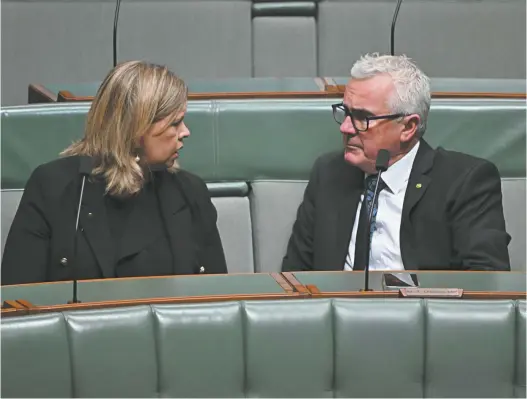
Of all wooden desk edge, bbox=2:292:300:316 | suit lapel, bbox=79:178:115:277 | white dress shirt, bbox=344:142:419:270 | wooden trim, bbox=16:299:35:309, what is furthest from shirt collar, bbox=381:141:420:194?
wooden trim, bbox=16:299:35:309

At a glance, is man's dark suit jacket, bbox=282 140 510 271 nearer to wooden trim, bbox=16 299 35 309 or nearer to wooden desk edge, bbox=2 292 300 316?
wooden desk edge, bbox=2 292 300 316

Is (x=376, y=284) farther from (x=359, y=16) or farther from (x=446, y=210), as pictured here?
(x=359, y=16)

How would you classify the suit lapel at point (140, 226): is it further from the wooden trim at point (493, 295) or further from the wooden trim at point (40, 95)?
the wooden trim at point (493, 295)

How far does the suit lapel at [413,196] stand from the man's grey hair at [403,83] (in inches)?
1.8

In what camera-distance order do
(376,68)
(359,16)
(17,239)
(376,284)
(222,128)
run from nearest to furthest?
1. (376,284)
2. (17,239)
3. (376,68)
4. (222,128)
5. (359,16)

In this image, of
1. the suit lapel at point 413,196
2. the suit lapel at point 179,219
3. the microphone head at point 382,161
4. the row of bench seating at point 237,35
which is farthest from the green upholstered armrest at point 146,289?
the row of bench seating at point 237,35

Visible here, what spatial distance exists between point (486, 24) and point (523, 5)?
0.12 meters

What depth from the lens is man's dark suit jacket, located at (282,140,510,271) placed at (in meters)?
1.55

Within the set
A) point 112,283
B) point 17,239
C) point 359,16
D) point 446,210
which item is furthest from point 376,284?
point 359,16

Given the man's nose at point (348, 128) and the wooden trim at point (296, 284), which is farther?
the man's nose at point (348, 128)

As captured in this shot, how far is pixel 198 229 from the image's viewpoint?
1.58m

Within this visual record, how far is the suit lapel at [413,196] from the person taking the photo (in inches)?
61.8

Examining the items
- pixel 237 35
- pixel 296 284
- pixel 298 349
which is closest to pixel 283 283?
pixel 296 284

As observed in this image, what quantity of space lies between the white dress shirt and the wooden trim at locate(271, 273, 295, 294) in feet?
1.31
